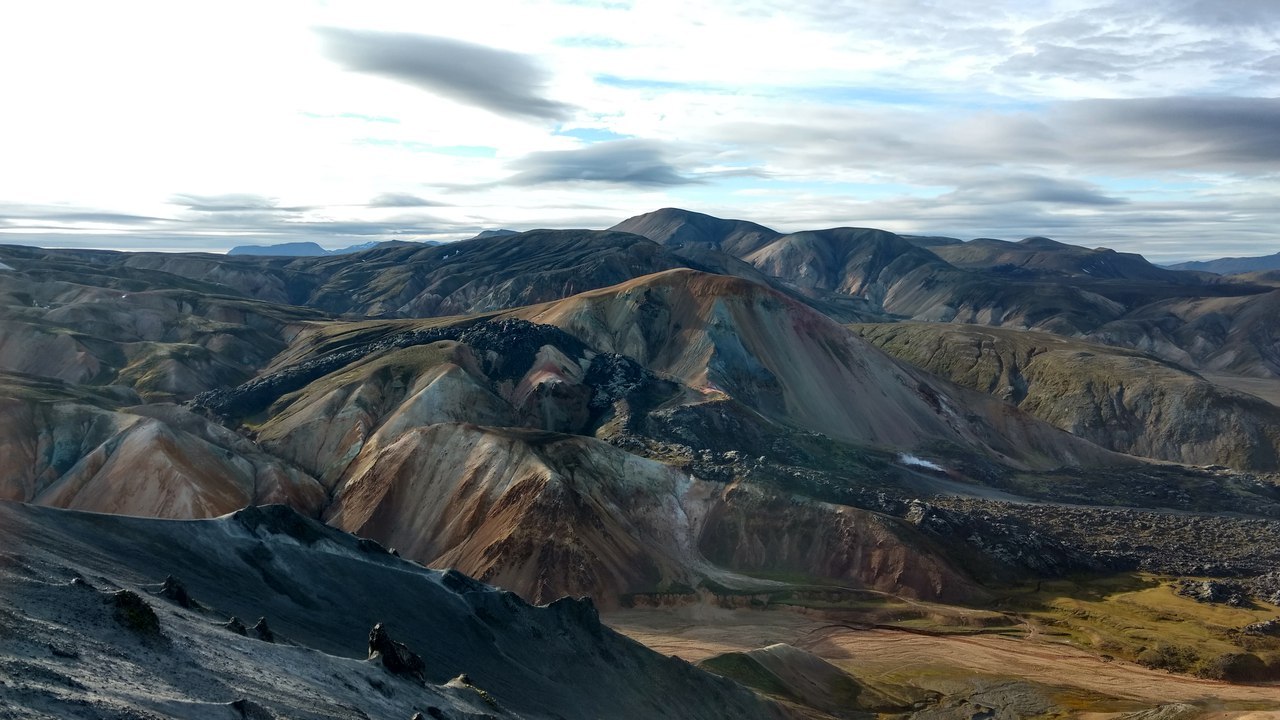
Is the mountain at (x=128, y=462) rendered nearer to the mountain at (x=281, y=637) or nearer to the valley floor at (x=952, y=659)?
the mountain at (x=281, y=637)

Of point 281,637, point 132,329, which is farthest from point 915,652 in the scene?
point 132,329

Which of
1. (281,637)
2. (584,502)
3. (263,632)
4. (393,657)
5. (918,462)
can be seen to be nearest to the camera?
(263,632)

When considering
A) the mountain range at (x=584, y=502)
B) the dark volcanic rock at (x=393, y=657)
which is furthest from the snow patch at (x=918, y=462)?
the dark volcanic rock at (x=393, y=657)

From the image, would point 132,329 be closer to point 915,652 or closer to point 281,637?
point 281,637

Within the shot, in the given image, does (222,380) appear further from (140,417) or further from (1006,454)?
(1006,454)

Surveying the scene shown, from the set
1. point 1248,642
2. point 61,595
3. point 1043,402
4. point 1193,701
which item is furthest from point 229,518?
point 1043,402

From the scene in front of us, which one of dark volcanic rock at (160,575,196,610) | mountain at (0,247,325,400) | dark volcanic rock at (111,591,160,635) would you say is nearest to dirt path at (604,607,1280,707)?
dark volcanic rock at (160,575,196,610)
